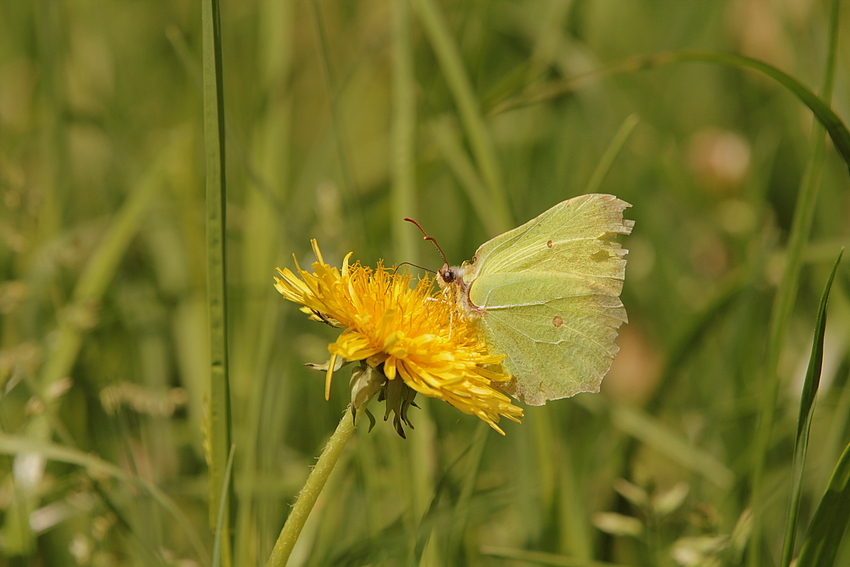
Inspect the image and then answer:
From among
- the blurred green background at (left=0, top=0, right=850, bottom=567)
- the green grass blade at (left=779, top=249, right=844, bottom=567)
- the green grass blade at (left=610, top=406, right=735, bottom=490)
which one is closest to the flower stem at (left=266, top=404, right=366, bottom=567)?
the blurred green background at (left=0, top=0, right=850, bottom=567)

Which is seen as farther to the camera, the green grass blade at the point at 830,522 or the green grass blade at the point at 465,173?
the green grass blade at the point at 465,173

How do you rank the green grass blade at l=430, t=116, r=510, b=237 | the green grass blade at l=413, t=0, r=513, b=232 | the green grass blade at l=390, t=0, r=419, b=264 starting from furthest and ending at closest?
the green grass blade at l=430, t=116, r=510, b=237
the green grass blade at l=390, t=0, r=419, b=264
the green grass blade at l=413, t=0, r=513, b=232

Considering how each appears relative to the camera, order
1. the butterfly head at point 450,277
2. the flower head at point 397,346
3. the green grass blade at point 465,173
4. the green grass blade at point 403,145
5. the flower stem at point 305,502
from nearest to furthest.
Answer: the flower stem at point 305,502, the flower head at point 397,346, the butterfly head at point 450,277, the green grass blade at point 403,145, the green grass blade at point 465,173

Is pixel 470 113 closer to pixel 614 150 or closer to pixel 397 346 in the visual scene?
pixel 614 150

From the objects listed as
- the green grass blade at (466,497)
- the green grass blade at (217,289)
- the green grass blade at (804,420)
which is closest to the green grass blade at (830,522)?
the green grass blade at (804,420)

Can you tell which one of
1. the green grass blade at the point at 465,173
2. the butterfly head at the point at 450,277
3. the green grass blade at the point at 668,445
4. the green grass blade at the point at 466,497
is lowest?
the green grass blade at the point at 668,445

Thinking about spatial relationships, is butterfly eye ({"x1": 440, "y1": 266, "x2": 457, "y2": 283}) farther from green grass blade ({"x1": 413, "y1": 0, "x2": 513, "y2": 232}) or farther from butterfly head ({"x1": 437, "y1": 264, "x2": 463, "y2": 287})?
green grass blade ({"x1": 413, "y1": 0, "x2": 513, "y2": 232})

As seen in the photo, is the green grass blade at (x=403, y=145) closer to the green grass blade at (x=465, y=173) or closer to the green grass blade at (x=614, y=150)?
the green grass blade at (x=465, y=173)
